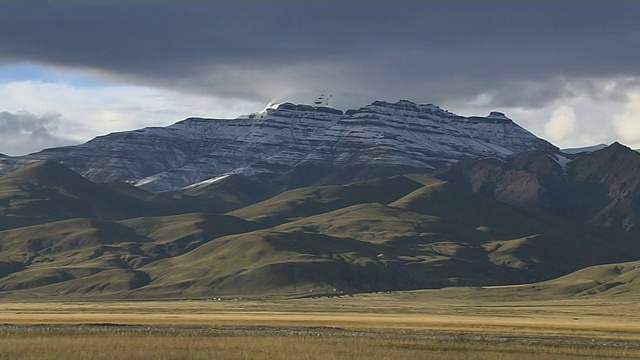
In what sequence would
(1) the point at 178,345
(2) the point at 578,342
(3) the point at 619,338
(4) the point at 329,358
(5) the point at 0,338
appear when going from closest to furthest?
1. (4) the point at 329,358
2. (1) the point at 178,345
3. (5) the point at 0,338
4. (2) the point at 578,342
5. (3) the point at 619,338

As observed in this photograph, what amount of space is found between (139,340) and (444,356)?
27.0m

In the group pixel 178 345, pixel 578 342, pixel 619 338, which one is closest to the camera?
pixel 178 345

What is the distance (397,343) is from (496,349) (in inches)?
348

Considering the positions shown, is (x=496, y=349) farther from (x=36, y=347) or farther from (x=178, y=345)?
(x=36, y=347)

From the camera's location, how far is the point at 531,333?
112 metres

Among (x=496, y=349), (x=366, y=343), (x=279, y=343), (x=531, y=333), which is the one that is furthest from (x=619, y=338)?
(x=279, y=343)

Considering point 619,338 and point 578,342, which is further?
point 619,338

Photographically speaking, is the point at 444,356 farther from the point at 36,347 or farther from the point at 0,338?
the point at 0,338

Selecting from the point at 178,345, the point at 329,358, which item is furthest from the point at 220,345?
the point at 329,358

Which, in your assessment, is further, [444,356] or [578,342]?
[578,342]

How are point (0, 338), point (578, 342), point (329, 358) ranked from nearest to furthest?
point (329, 358) < point (0, 338) < point (578, 342)

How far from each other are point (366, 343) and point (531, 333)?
28.9 metres

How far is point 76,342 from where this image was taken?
87.7 metres

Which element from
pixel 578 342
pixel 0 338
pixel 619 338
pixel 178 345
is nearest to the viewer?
pixel 178 345
